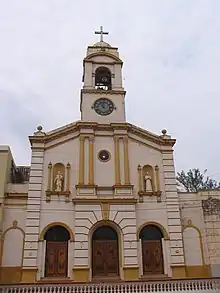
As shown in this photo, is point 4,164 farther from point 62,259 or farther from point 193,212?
point 193,212

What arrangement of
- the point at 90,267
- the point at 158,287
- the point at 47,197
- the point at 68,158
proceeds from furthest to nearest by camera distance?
the point at 68,158 → the point at 47,197 → the point at 90,267 → the point at 158,287

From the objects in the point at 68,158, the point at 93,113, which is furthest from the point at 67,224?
the point at 93,113

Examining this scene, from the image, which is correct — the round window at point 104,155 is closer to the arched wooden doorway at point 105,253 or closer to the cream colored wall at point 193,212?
the arched wooden doorway at point 105,253

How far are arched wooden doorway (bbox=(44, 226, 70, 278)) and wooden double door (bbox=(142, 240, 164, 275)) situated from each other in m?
3.96

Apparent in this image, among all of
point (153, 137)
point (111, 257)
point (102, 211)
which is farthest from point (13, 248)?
point (153, 137)

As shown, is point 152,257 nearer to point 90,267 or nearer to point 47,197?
point 90,267

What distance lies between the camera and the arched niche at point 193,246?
58.0ft

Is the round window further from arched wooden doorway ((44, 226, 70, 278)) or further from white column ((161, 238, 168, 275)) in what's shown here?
white column ((161, 238, 168, 275))

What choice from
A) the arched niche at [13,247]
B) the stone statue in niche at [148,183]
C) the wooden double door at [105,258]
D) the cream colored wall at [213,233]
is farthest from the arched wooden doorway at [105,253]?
the cream colored wall at [213,233]

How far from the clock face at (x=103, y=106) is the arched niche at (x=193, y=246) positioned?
813 cm

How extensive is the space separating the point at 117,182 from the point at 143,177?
5.18ft

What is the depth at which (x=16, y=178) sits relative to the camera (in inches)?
811

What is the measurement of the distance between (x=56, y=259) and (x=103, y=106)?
9.23 meters

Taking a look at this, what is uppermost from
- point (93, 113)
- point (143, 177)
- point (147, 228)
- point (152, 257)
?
point (93, 113)
